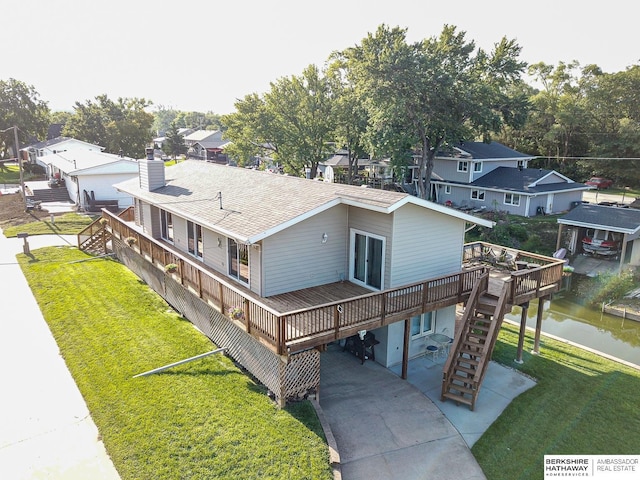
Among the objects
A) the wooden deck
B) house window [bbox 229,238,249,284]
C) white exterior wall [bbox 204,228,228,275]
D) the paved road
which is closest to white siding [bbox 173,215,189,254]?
the wooden deck

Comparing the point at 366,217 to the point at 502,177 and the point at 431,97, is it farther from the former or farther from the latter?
the point at 502,177

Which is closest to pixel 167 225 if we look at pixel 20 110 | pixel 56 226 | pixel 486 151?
pixel 56 226

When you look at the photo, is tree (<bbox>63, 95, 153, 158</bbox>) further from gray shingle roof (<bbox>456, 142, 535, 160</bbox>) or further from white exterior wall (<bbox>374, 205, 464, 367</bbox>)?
white exterior wall (<bbox>374, 205, 464, 367</bbox>)

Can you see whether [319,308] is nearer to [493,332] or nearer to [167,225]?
[493,332]

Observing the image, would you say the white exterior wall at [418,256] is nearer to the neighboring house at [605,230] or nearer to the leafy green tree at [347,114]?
the neighboring house at [605,230]

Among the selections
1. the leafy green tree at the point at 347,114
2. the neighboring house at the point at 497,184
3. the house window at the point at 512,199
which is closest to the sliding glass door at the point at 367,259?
the leafy green tree at the point at 347,114

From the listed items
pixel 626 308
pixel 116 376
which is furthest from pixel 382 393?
pixel 626 308
